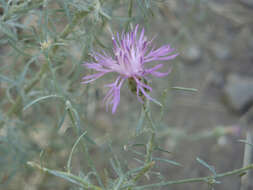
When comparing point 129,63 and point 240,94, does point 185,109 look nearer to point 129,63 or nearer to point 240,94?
point 240,94

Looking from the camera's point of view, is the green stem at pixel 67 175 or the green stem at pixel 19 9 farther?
the green stem at pixel 19 9

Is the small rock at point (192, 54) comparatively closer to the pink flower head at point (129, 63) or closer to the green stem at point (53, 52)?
the green stem at point (53, 52)

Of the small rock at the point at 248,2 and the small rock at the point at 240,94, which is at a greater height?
the small rock at the point at 248,2

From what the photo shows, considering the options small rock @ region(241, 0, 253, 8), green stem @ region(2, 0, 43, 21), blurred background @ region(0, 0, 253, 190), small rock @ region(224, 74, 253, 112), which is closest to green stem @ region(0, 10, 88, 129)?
green stem @ region(2, 0, 43, 21)

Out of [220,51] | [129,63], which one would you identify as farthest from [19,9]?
[220,51]

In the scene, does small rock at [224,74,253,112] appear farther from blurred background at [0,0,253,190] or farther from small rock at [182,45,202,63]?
small rock at [182,45,202,63]

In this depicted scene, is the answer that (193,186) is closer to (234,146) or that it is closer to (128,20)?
(234,146)

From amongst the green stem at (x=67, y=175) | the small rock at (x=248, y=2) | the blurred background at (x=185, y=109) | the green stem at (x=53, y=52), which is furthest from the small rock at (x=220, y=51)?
the green stem at (x=67, y=175)
